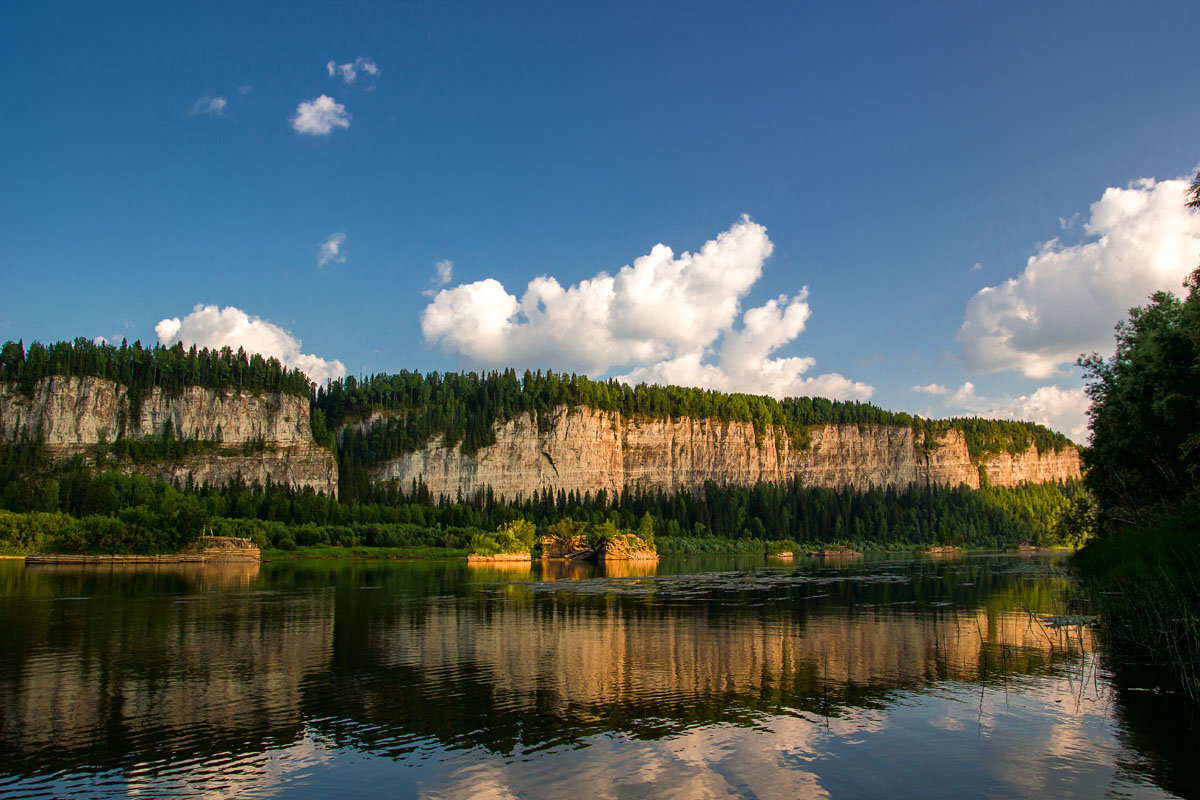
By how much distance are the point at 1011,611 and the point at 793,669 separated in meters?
20.8

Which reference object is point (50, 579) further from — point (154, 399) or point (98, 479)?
point (154, 399)

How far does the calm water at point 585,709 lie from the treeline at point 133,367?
551 feet

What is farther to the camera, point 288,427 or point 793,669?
point 288,427

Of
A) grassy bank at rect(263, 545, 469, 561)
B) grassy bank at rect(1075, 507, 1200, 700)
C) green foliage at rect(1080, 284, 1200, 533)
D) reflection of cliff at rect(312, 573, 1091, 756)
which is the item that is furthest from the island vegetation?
reflection of cliff at rect(312, 573, 1091, 756)

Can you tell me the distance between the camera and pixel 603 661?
25969 millimetres

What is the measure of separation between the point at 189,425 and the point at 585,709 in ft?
639

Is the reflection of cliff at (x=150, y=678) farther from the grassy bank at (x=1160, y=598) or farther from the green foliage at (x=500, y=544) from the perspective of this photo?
the green foliage at (x=500, y=544)

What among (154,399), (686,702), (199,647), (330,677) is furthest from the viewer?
(154,399)

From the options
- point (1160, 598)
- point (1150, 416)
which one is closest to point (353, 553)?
point (1150, 416)

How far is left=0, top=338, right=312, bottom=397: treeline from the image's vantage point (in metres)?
176

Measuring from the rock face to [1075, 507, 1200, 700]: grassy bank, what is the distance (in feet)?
577

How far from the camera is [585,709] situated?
19266 millimetres

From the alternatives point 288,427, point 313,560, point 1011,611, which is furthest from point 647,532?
point 1011,611

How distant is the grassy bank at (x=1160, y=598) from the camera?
68.9 ft
